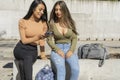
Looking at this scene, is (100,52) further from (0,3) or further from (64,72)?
(0,3)

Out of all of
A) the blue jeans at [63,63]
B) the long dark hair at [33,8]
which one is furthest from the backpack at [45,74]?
the long dark hair at [33,8]

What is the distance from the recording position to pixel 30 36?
240 inches

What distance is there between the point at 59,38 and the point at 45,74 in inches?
24.1

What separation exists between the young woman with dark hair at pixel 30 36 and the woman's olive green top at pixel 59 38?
143 millimetres

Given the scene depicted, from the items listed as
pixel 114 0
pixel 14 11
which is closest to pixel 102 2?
pixel 114 0

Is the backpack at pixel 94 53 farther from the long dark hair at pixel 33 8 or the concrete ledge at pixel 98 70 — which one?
the long dark hair at pixel 33 8

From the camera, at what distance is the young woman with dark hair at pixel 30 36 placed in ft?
19.8

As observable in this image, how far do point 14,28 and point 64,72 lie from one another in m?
12.3

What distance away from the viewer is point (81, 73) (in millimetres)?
6754

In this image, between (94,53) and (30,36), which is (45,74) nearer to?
(30,36)

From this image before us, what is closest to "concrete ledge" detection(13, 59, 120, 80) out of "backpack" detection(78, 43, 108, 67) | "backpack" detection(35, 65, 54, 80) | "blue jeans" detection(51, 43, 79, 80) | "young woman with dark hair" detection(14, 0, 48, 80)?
"backpack" detection(78, 43, 108, 67)

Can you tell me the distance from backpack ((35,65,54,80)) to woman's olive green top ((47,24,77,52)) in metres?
0.37

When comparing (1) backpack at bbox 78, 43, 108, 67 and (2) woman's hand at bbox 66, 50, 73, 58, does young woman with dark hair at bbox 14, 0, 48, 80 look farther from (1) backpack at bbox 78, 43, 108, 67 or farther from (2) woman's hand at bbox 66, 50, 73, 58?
(1) backpack at bbox 78, 43, 108, 67

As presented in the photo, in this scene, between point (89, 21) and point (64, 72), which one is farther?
point (89, 21)
